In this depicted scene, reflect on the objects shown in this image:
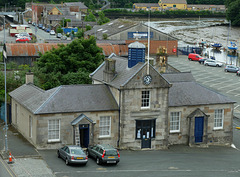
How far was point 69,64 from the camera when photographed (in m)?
63.6

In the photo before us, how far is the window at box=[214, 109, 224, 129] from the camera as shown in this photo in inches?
1849

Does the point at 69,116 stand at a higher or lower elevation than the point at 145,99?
lower

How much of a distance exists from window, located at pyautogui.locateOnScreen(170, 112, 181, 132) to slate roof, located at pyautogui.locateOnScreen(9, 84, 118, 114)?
5951 millimetres

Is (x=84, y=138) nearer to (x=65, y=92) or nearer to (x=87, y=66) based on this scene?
(x=65, y=92)

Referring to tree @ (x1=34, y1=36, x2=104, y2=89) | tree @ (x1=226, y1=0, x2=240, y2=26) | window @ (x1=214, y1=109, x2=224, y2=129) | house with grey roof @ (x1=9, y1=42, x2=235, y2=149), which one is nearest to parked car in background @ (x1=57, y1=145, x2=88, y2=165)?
house with grey roof @ (x1=9, y1=42, x2=235, y2=149)

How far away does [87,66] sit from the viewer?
6297cm

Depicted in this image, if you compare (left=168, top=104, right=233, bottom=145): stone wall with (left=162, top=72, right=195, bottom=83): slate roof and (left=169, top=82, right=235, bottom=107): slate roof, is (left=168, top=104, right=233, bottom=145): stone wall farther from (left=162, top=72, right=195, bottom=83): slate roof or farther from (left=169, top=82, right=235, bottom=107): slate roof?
(left=162, top=72, right=195, bottom=83): slate roof

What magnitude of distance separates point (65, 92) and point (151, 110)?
25.9ft

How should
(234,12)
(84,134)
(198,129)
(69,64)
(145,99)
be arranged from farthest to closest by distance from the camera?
(234,12)
(69,64)
(198,129)
(145,99)
(84,134)

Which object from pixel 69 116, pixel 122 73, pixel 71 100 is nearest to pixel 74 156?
pixel 69 116

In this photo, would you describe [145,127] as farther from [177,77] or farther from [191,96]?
[177,77]

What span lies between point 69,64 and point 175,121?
22760 millimetres

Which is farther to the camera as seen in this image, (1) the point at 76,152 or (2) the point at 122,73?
(2) the point at 122,73

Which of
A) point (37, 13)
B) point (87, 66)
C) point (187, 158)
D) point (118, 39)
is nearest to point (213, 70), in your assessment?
point (118, 39)
